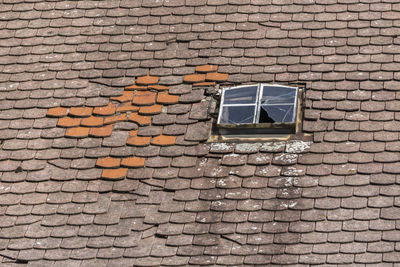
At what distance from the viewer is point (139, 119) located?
9.49 m

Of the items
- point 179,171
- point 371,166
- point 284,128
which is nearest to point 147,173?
point 179,171

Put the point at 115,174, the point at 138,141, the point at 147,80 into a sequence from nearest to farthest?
the point at 115,174
the point at 138,141
the point at 147,80

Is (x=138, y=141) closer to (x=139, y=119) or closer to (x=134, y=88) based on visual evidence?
(x=139, y=119)

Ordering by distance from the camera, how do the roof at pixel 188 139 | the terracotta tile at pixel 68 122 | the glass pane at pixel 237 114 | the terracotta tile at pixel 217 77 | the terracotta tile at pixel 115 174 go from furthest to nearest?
the terracotta tile at pixel 217 77
the terracotta tile at pixel 68 122
the glass pane at pixel 237 114
the terracotta tile at pixel 115 174
the roof at pixel 188 139

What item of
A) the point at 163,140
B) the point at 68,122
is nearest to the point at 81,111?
the point at 68,122

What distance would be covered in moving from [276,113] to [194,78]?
3.40 ft

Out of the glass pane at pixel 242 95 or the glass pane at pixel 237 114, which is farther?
the glass pane at pixel 242 95

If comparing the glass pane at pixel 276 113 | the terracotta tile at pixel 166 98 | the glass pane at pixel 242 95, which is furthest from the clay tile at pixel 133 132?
the glass pane at pixel 276 113

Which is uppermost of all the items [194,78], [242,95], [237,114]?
[194,78]

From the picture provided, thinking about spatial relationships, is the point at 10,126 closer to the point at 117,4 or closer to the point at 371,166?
the point at 117,4

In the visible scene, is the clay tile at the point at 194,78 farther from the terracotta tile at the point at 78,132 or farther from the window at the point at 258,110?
the terracotta tile at the point at 78,132

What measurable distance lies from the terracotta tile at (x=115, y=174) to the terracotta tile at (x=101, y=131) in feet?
1.66

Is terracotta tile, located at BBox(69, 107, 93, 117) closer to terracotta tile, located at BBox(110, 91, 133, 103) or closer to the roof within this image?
the roof

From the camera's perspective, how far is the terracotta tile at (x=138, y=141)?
924 cm
